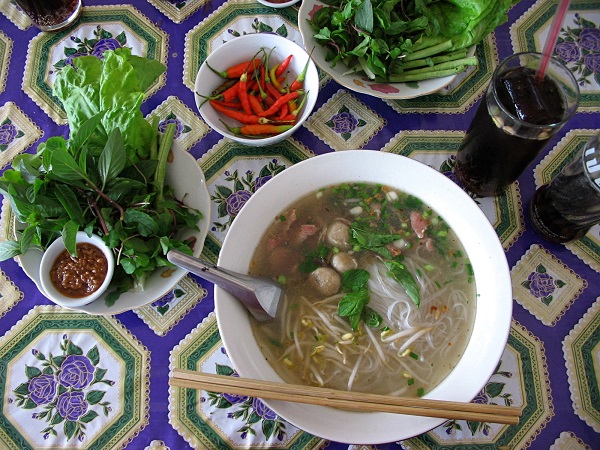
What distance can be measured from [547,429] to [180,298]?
48.6 inches

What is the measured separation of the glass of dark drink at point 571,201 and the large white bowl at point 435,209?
1.03ft

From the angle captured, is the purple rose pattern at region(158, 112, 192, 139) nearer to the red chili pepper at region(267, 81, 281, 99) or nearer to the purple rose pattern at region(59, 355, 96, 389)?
the red chili pepper at region(267, 81, 281, 99)

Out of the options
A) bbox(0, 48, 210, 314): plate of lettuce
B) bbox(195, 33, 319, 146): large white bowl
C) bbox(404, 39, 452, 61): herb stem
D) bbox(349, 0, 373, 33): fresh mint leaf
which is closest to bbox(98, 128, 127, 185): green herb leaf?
bbox(0, 48, 210, 314): plate of lettuce

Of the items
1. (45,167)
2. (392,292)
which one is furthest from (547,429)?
(45,167)

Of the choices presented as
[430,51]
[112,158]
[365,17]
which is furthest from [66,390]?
[430,51]

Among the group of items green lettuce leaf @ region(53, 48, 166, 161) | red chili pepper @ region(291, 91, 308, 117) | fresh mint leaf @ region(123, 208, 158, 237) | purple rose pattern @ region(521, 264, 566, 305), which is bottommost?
purple rose pattern @ region(521, 264, 566, 305)

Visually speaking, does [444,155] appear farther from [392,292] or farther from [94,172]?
[94,172]

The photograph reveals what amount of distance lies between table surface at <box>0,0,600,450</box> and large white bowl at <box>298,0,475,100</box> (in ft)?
0.33

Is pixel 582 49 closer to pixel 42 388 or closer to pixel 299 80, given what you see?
pixel 299 80

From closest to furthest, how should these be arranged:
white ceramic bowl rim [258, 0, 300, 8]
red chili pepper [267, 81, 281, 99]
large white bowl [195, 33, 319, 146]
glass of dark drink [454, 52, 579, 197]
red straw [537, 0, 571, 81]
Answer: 1. red straw [537, 0, 571, 81]
2. glass of dark drink [454, 52, 579, 197]
3. large white bowl [195, 33, 319, 146]
4. red chili pepper [267, 81, 281, 99]
5. white ceramic bowl rim [258, 0, 300, 8]

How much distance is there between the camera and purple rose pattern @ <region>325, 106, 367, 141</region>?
1.76 meters

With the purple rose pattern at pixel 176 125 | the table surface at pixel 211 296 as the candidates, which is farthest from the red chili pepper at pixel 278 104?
the purple rose pattern at pixel 176 125

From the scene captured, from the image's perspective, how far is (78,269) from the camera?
142 cm

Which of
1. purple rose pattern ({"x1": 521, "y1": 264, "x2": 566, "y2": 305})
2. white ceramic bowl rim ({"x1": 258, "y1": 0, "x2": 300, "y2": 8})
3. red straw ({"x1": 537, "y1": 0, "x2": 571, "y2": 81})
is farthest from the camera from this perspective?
white ceramic bowl rim ({"x1": 258, "y1": 0, "x2": 300, "y2": 8})
